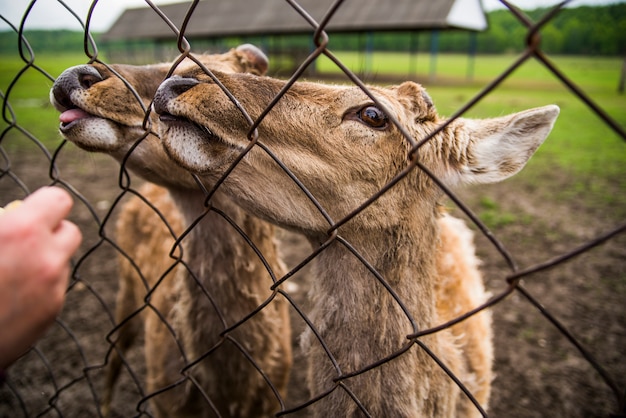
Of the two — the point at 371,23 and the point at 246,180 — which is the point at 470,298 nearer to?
the point at 246,180

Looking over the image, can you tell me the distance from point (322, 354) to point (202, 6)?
35.9 m

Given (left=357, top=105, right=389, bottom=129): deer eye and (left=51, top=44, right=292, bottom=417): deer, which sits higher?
(left=357, top=105, right=389, bottom=129): deer eye

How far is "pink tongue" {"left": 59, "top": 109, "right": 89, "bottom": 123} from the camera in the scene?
1639mm

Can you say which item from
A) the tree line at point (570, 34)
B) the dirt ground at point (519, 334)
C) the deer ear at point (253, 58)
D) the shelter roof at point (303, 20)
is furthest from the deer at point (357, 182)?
the shelter roof at point (303, 20)

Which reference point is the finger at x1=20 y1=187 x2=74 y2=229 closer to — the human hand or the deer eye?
the human hand

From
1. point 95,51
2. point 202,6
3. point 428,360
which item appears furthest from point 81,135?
point 202,6

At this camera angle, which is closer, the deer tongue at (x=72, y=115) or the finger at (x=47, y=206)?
the finger at (x=47, y=206)

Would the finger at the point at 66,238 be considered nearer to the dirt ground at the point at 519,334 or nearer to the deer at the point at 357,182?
the deer at the point at 357,182

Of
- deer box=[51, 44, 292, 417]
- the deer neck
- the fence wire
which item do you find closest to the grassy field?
deer box=[51, 44, 292, 417]

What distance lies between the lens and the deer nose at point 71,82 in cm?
161

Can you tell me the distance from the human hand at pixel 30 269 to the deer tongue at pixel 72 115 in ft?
3.66

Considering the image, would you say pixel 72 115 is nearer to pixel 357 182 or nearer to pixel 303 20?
pixel 357 182

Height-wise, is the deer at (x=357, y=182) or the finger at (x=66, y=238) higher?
the deer at (x=357, y=182)

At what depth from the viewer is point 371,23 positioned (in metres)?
24.2
